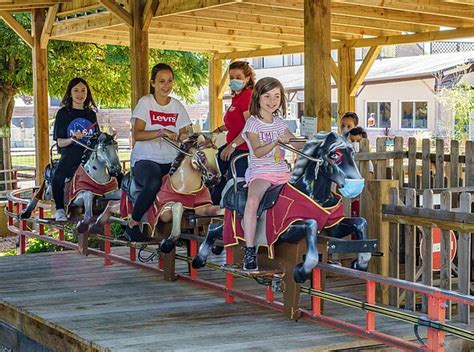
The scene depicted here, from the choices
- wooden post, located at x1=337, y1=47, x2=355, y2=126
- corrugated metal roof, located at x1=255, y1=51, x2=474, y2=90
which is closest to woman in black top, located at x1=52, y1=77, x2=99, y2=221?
wooden post, located at x1=337, y1=47, x2=355, y2=126

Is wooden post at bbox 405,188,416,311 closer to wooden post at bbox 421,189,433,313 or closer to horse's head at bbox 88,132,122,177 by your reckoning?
wooden post at bbox 421,189,433,313

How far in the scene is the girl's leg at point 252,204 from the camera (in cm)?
548

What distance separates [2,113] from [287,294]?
43.1 ft

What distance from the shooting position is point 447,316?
561 cm

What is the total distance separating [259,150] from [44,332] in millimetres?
1971

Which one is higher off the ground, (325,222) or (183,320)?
(325,222)

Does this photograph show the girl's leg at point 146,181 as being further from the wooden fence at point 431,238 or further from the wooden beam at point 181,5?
the wooden beam at point 181,5

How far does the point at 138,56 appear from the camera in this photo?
35.5 ft

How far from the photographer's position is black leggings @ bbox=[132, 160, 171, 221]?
22.4ft

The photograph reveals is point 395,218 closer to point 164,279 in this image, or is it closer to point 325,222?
point 325,222

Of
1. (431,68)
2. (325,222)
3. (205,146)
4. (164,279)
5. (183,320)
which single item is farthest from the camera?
(431,68)

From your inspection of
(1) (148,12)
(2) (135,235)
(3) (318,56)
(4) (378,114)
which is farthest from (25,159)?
(3) (318,56)

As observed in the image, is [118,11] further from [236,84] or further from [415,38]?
[415,38]

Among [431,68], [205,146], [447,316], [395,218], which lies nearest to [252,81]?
[205,146]
